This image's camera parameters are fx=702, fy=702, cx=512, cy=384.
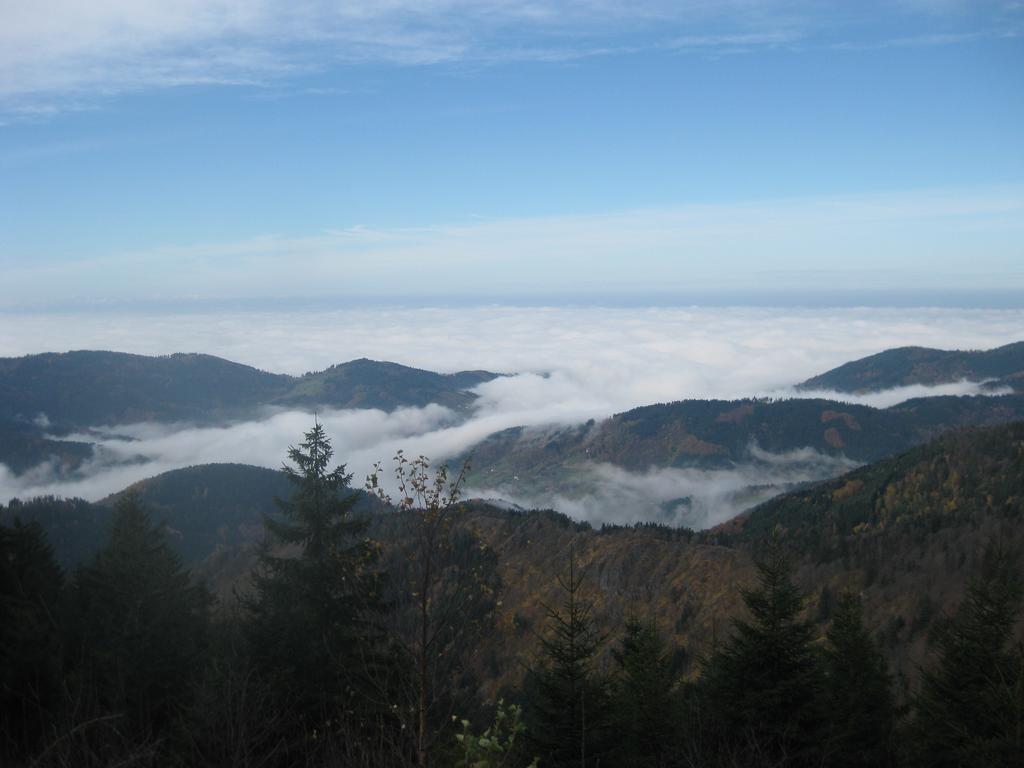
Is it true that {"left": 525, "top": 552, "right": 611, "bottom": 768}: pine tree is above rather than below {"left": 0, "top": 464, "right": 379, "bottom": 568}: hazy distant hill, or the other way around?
above

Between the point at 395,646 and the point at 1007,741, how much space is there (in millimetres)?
14332

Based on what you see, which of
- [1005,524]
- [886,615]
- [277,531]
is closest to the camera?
[277,531]

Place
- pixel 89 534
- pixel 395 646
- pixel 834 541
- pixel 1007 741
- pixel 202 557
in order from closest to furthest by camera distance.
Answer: pixel 395 646, pixel 1007 741, pixel 834 541, pixel 89 534, pixel 202 557

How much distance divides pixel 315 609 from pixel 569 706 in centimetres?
1025

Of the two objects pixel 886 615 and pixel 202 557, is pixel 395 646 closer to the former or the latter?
pixel 886 615

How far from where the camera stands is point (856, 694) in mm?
22656

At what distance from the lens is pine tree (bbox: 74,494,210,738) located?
67.9 ft

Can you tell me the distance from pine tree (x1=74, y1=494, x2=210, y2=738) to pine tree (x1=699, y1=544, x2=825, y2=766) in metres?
14.6

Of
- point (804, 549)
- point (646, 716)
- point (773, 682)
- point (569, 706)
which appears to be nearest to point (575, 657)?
point (569, 706)

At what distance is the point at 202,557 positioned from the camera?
582ft

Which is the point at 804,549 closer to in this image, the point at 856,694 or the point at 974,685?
the point at 856,694

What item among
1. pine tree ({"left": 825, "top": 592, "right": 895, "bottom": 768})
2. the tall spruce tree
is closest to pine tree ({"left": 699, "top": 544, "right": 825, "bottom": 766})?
pine tree ({"left": 825, "top": 592, "right": 895, "bottom": 768})

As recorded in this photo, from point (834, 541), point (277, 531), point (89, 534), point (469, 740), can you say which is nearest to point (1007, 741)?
point (469, 740)

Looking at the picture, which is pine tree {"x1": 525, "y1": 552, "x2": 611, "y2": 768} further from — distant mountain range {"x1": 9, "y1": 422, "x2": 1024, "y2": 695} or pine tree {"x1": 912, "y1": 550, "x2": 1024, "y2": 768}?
distant mountain range {"x1": 9, "y1": 422, "x2": 1024, "y2": 695}
